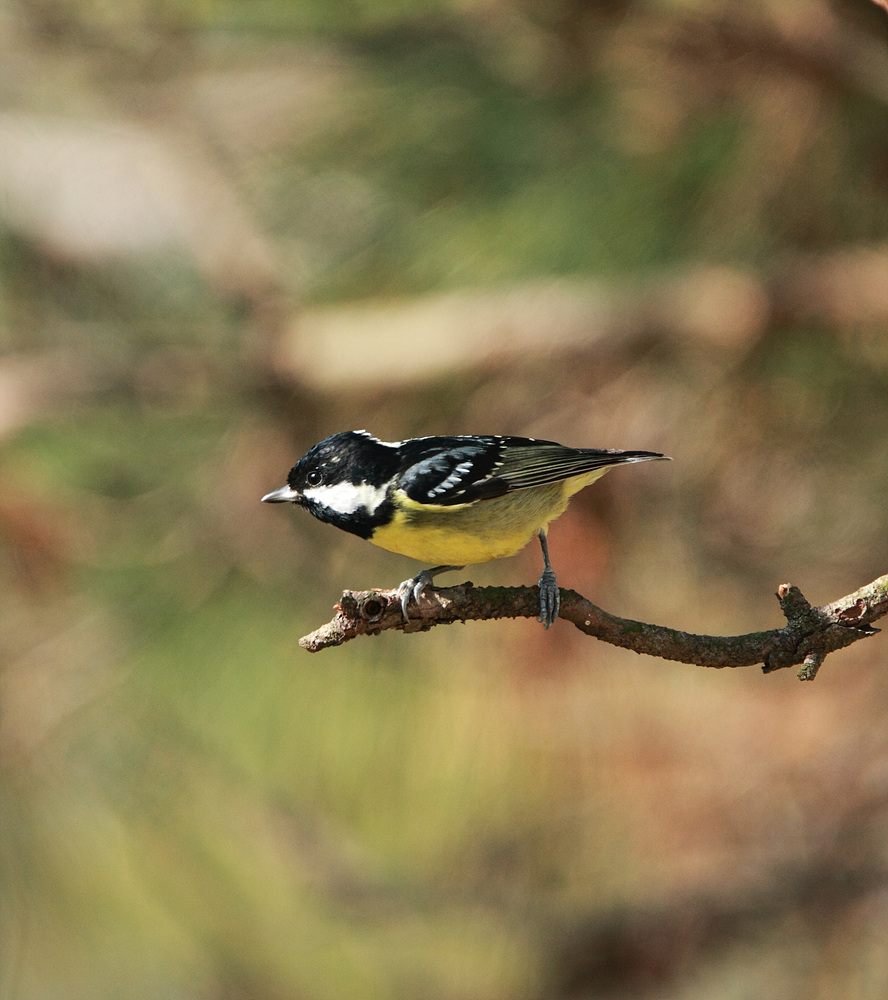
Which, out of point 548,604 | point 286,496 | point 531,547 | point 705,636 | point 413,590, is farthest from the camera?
point 531,547

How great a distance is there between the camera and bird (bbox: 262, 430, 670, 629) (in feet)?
6.56

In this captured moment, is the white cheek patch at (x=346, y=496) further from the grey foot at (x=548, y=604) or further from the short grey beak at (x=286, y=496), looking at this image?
the grey foot at (x=548, y=604)

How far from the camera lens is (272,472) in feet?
11.7

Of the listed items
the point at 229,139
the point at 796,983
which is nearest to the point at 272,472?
the point at 229,139

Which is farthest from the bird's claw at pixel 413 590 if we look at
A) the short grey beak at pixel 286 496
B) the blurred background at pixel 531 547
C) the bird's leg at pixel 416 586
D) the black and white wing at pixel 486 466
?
the blurred background at pixel 531 547

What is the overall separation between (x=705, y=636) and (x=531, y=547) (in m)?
1.98

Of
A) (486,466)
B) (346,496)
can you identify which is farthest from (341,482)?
(486,466)

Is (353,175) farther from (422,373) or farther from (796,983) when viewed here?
(796,983)

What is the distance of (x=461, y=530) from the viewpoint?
2.02 metres

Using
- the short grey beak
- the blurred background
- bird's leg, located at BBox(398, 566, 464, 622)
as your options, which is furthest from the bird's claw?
the blurred background

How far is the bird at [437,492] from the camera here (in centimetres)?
200

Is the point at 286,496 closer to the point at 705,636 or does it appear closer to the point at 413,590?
the point at 413,590

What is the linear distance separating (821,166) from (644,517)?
120cm

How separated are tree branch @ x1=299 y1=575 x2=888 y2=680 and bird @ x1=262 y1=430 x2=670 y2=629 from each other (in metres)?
0.52
